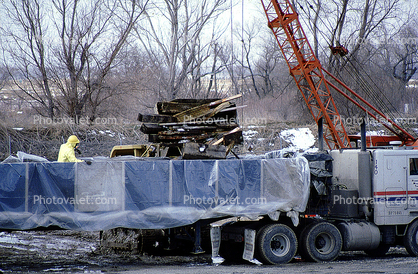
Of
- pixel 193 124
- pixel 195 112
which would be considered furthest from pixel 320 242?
pixel 195 112

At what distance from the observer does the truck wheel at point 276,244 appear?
8812mm

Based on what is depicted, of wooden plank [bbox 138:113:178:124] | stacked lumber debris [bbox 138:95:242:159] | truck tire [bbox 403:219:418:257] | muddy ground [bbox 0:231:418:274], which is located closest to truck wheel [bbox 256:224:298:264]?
muddy ground [bbox 0:231:418:274]

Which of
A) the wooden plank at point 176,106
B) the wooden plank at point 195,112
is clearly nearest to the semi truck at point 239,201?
the wooden plank at point 195,112

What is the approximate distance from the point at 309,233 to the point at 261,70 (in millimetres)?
43517

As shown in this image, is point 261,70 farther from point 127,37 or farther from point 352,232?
point 352,232

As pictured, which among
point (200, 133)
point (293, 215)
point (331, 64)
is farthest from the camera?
point (331, 64)

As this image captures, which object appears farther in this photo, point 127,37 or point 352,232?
point 127,37

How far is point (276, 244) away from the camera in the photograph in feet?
29.9

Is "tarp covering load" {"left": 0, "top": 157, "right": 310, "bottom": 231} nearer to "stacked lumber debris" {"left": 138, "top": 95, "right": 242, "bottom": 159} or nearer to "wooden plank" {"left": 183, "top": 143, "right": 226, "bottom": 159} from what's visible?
"wooden plank" {"left": 183, "top": 143, "right": 226, "bottom": 159}

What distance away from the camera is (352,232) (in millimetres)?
9422

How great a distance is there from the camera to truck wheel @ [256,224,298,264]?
881 centimetres

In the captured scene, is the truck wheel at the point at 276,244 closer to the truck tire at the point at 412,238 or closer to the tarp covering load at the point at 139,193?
the tarp covering load at the point at 139,193

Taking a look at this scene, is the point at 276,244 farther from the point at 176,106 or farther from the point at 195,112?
the point at 176,106

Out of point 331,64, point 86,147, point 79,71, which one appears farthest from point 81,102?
point 331,64
